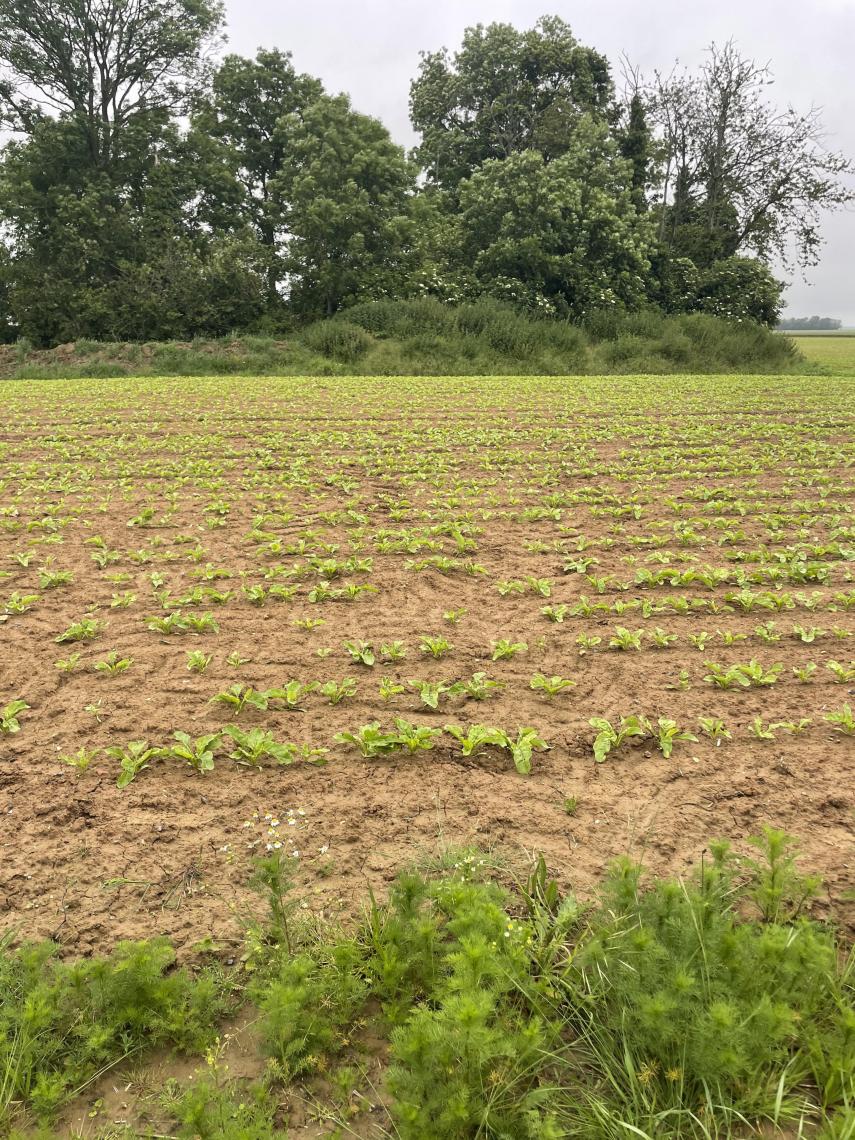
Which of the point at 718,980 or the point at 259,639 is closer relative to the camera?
the point at 718,980

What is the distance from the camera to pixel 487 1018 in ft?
6.32

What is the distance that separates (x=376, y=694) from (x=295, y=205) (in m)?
33.5

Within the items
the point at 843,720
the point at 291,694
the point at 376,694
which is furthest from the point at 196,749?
the point at 843,720

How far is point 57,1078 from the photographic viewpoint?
73.9 inches

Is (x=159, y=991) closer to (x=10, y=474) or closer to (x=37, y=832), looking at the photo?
(x=37, y=832)

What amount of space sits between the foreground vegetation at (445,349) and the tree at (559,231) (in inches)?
105

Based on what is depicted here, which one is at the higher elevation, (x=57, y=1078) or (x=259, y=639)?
(x=259, y=639)

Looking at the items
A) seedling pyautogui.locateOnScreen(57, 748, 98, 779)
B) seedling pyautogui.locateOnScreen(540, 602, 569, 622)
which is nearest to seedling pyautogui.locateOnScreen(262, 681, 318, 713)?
seedling pyautogui.locateOnScreen(57, 748, 98, 779)

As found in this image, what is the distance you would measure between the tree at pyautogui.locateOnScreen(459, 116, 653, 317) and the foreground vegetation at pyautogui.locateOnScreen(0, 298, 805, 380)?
2671mm

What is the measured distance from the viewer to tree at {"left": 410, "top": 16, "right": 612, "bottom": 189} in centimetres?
3631

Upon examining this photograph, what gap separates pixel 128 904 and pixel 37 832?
2.06 ft

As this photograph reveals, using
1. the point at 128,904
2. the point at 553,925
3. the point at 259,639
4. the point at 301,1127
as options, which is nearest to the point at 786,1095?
the point at 553,925

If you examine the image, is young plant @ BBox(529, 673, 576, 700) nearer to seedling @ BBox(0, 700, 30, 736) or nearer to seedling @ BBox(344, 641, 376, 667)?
seedling @ BBox(344, 641, 376, 667)

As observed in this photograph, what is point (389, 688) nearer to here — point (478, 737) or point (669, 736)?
point (478, 737)
